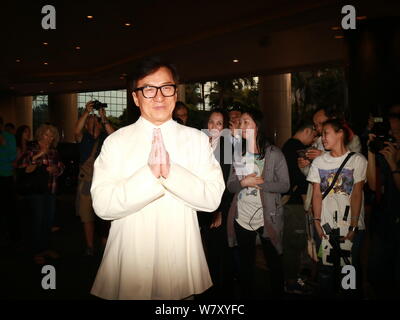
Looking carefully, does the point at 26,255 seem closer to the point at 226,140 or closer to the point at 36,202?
the point at 36,202

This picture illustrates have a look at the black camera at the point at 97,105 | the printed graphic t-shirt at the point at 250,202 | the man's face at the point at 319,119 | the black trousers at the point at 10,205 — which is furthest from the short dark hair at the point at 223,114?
the black trousers at the point at 10,205

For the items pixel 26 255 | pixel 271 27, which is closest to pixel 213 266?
pixel 26 255

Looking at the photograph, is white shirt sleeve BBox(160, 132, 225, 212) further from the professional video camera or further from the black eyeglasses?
the professional video camera

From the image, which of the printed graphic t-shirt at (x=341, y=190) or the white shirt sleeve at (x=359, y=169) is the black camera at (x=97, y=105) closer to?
the printed graphic t-shirt at (x=341, y=190)

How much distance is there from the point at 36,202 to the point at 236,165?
281 centimetres

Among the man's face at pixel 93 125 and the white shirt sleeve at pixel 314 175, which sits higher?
the man's face at pixel 93 125

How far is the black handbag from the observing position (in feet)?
16.6

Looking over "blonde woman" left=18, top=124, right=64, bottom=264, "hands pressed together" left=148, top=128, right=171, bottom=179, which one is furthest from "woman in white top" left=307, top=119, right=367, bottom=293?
"blonde woman" left=18, top=124, right=64, bottom=264

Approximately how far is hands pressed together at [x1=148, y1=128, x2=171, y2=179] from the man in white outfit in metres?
0.13

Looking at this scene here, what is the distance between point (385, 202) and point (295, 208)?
5.20ft

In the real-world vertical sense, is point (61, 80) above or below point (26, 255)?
above

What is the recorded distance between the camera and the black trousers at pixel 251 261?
3482mm

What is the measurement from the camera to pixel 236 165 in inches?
145

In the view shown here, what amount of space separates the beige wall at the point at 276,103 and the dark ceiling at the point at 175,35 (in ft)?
2.16
